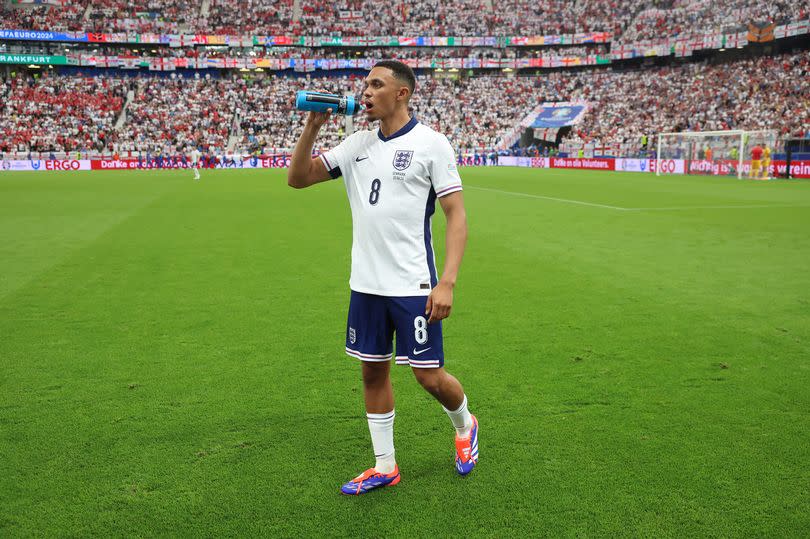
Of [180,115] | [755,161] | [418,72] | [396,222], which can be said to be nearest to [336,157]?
[396,222]

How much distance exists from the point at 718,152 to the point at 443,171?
3519 centimetres

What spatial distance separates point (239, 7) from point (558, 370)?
76.0 m

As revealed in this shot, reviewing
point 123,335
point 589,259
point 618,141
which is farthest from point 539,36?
point 123,335

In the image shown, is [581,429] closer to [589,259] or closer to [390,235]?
[390,235]

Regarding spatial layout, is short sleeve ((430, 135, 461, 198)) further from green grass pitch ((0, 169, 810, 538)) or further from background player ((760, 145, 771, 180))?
background player ((760, 145, 771, 180))

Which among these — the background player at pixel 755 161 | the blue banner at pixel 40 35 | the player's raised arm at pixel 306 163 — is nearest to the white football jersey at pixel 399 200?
the player's raised arm at pixel 306 163

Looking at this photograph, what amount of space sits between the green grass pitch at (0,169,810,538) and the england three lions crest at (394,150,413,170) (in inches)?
69.9

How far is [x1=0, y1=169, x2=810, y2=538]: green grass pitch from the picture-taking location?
3303 mm

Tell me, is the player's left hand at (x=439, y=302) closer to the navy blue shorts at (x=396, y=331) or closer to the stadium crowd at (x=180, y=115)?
the navy blue shorts at (x=396, y=331)

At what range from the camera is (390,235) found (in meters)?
3.31

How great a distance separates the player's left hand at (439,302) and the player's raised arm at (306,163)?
885 millimetres

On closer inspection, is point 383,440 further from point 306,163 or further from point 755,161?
point 755,161

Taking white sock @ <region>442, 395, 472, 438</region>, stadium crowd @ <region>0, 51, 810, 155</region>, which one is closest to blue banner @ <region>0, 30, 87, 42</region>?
stadium crowd @ <region>0, 51, 810, 155</region>

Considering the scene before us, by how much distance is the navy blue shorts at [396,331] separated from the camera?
3.33m
